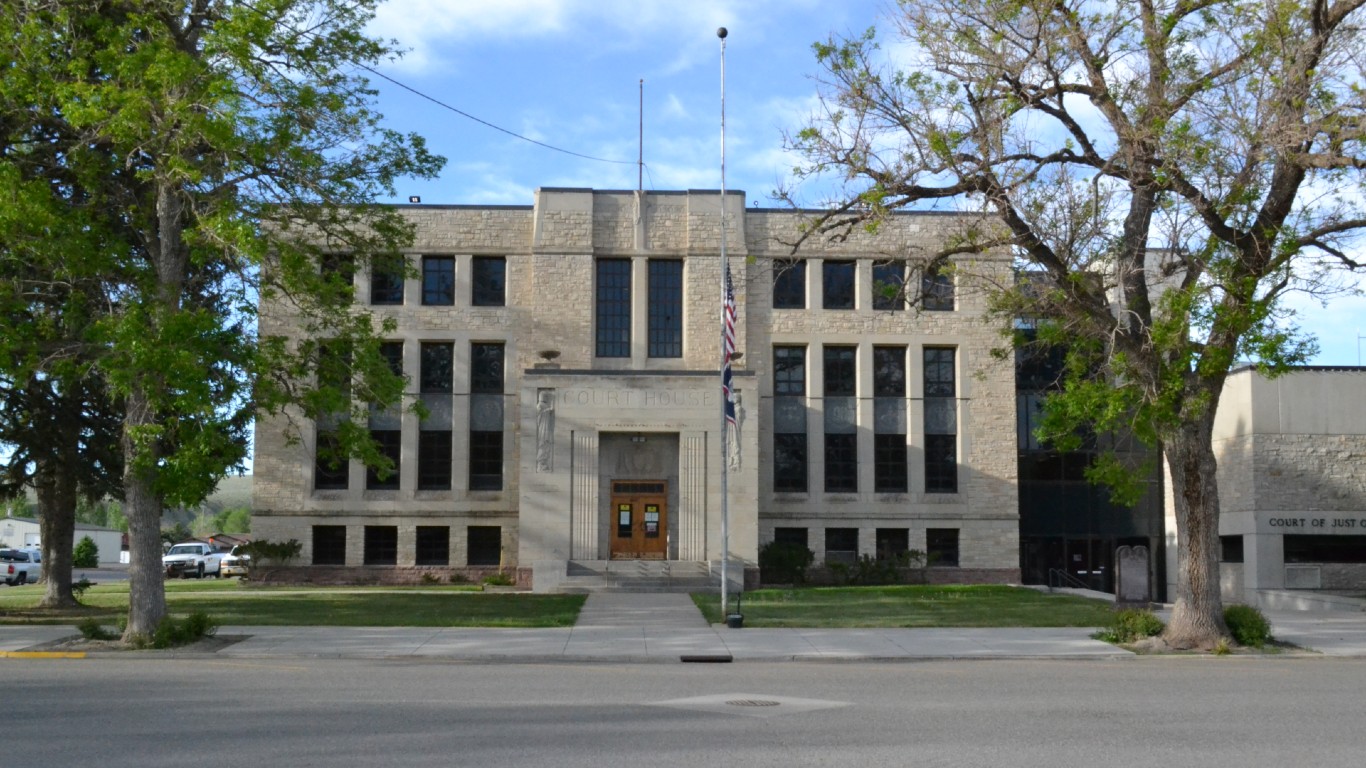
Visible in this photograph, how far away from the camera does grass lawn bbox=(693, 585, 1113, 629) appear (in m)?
24.6

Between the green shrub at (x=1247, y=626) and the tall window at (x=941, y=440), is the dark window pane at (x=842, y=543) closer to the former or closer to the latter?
the tall window at (x=941, y=440)

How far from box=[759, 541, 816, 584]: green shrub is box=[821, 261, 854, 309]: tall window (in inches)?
360

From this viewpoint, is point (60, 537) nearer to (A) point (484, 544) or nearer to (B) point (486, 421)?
(A) point (484, 544)

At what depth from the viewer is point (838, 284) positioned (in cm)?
4584

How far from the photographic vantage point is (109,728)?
11.2 meters

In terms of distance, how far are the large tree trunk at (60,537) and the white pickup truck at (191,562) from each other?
28.3m

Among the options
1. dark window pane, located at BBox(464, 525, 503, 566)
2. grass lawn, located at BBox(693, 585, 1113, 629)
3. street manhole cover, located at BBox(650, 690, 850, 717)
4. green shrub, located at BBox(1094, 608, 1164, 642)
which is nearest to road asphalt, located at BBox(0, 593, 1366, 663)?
green shrub, located at BBox(1094, 608, 1164, 642)

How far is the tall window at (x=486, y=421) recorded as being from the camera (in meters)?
44.7

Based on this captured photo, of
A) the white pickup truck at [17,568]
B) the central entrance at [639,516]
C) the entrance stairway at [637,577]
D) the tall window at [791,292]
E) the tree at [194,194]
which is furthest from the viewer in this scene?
the white pickup truck at [17,568]

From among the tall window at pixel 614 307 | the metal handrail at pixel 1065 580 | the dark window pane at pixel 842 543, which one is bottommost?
the metal handrail at pixel 1065 580

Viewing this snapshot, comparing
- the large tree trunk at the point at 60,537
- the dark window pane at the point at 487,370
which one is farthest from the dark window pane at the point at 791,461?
the large tree trunk at the point at 60,537

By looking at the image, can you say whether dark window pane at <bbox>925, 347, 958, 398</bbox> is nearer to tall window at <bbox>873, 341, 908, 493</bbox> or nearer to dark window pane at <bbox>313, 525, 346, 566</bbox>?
tall window at <bbox>873, 341, 908, 493</bbox>

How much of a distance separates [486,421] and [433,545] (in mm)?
4836

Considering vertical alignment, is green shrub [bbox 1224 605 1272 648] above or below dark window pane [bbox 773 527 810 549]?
below
